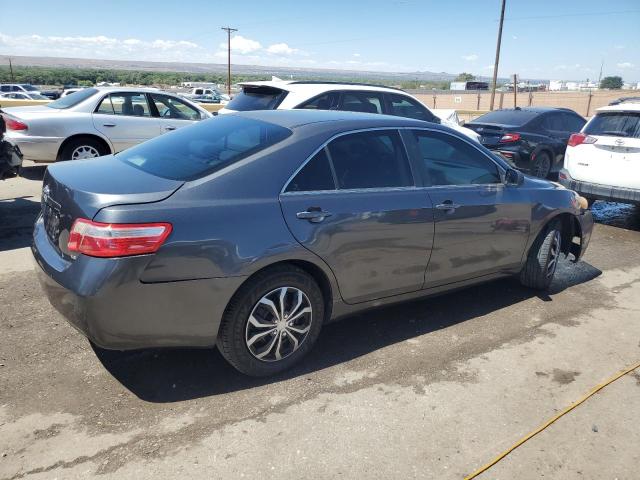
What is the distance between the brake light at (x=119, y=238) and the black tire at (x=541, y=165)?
8.93m

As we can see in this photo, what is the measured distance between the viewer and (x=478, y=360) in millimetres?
3701

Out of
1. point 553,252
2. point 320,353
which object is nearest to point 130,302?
point 320,353

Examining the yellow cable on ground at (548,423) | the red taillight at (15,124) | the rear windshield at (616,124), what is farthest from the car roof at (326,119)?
the red taillight at (15,124)

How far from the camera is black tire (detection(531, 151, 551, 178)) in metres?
10.1

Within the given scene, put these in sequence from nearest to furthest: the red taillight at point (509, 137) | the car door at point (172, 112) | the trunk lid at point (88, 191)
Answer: the trunk lid at point (88, 191)
the car door at point (172, 112)
the red taillight at point (509, 137)

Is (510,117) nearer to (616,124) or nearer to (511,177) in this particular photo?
(616,124)

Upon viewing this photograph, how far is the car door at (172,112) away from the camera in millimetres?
9211

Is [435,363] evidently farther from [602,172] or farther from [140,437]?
[602,172]

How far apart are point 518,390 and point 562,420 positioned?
34 cm

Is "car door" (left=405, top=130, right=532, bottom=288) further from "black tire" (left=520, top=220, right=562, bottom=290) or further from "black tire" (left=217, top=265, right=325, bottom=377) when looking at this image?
"black tire" (left=217, top=265, right=325, bottom=377)

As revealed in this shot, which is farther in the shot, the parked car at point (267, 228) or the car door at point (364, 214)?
the car door at point (364, 214)

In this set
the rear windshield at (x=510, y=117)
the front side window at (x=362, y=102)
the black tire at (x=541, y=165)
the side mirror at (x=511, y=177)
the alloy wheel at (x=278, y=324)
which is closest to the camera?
the alloy wheel at (x=278, y=324)

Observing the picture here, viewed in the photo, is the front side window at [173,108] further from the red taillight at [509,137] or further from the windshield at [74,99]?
the red taillight at [509,137]

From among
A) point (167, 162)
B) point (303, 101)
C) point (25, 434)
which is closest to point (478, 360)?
point (167, 162)
